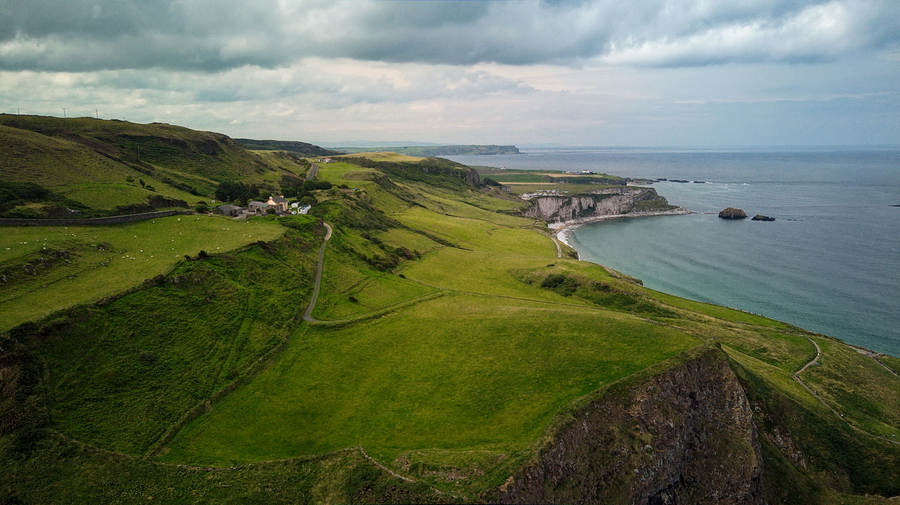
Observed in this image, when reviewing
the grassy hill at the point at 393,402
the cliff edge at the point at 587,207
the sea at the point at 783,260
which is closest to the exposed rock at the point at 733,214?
the sea at the point at 783,260

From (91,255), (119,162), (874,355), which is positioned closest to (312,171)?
(119,162)

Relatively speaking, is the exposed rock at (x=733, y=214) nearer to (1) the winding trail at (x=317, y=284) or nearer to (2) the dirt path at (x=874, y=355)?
(2) the dirt path at (x=874, y=355)

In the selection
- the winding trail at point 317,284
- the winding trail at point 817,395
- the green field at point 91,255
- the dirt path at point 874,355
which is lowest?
the dirt path at point 874,355

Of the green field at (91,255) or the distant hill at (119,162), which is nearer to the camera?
the green field at (91,255)

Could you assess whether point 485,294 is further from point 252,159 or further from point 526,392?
point 252,159

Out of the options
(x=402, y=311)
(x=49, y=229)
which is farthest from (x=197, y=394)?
(x=49, y=229)

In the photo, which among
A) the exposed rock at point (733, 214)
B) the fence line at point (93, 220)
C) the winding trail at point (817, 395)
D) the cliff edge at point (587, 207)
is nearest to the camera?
the winding trail at point (817, 395)

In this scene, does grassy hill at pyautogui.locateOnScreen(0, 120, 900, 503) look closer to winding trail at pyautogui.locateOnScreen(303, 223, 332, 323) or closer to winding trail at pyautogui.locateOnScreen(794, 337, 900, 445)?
winding trail at pyautogui.locateOnScreen(794, 337, 900, 445)
